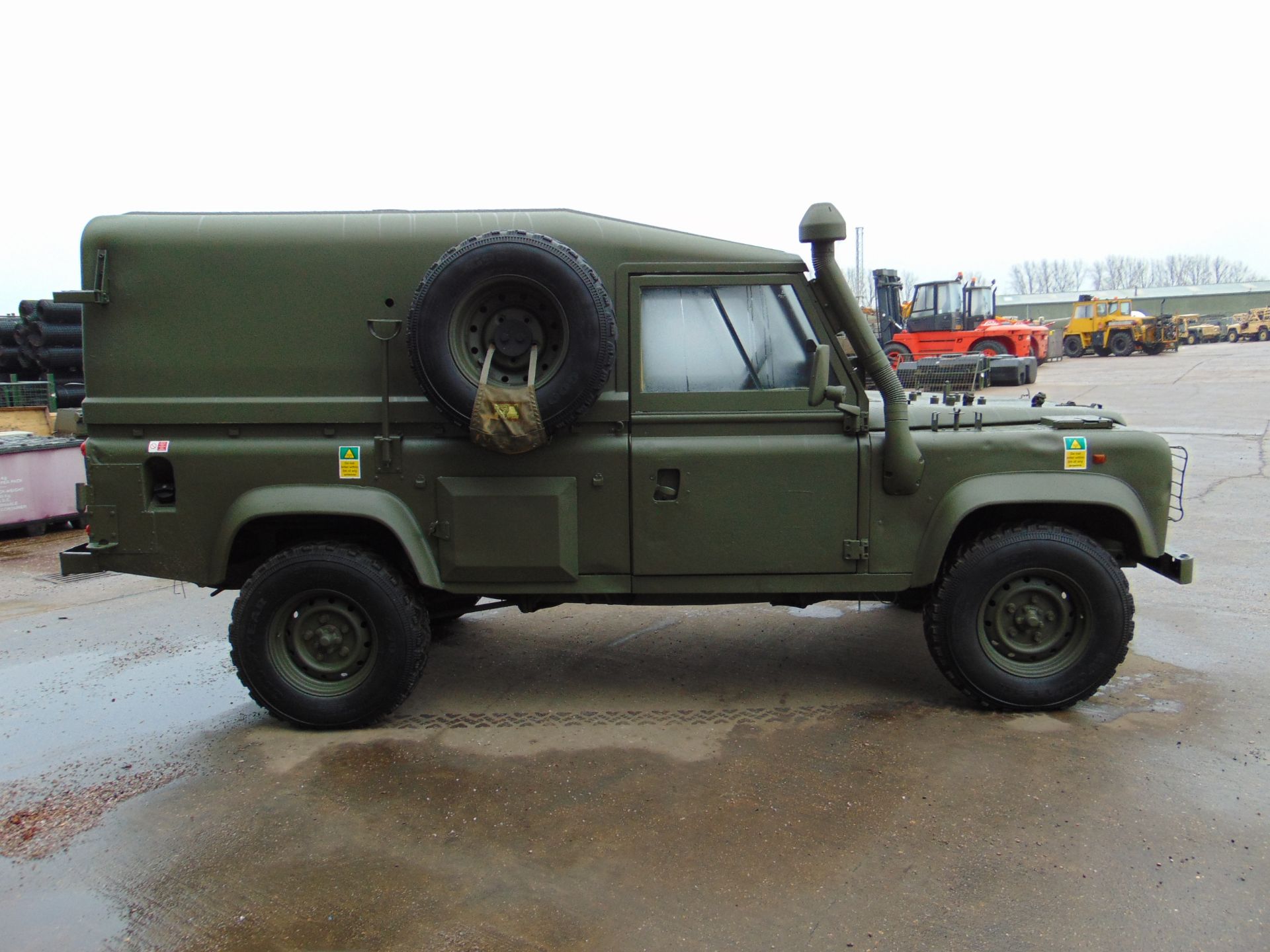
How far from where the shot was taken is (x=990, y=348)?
2697 cm

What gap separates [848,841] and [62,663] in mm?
4763

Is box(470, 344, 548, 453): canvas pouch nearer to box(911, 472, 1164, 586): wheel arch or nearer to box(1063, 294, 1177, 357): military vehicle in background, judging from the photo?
box(911, 472, 1164, 586): wheel arch

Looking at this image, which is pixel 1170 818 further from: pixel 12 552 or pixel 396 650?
pixel 12 552

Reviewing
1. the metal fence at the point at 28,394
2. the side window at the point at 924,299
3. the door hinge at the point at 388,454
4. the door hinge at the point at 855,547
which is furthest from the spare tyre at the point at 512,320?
the side window at the point at 924,299

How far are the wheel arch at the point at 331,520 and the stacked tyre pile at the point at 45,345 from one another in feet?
45.8

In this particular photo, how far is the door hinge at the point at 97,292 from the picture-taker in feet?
14.4

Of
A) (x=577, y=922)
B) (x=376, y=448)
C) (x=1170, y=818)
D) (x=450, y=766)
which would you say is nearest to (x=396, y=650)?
(x=450, y=766)

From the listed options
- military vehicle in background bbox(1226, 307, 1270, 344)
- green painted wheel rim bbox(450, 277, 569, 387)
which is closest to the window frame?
green painted wheel rim bbox(450, 277, 569, 387)

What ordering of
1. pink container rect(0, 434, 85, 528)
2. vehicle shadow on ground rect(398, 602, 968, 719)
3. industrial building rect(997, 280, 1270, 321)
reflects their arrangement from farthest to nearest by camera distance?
industrial building rect(997, 280, 1270, 321)
pink container rect(0, 434, 85, 528)
vehicle shadow on ground rect(398, 602, 968, 719)

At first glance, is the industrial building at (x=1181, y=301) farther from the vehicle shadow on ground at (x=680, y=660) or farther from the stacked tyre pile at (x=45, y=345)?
the vehicle shadow on ground at (x=680, y=660)

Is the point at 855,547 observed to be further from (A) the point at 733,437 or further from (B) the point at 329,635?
(B) the point at 329,635

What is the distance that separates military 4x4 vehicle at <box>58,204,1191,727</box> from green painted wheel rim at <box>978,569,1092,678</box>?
1 centimetres

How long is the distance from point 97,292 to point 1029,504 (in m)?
4.48

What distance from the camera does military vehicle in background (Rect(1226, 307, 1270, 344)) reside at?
47094 mm
